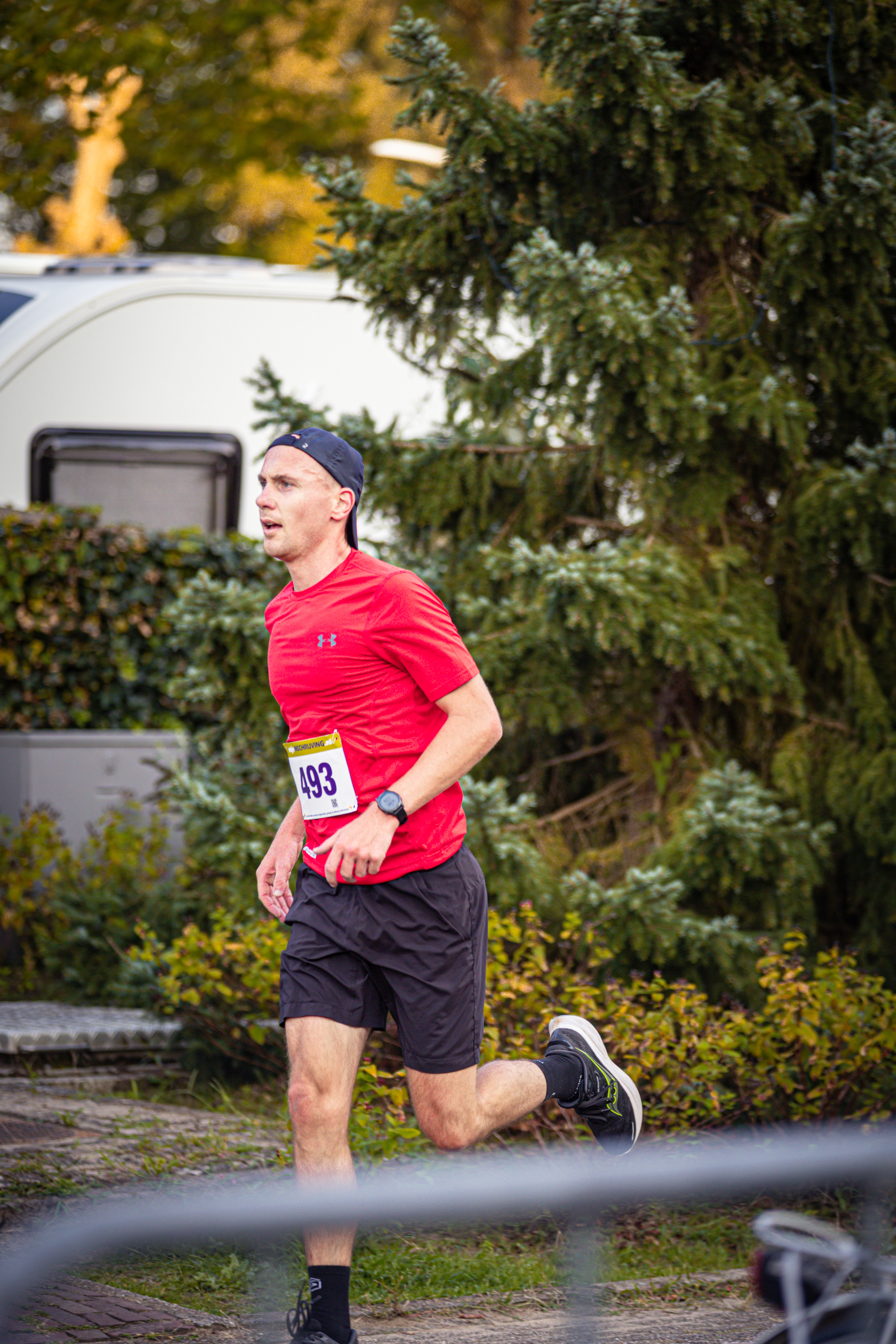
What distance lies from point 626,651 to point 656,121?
2.06 m

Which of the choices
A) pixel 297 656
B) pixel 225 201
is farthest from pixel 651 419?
pixel 225 201

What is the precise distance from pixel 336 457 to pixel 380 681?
0.60 meters

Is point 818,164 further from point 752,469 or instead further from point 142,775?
point 142,775

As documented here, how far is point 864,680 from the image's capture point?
6.13 m

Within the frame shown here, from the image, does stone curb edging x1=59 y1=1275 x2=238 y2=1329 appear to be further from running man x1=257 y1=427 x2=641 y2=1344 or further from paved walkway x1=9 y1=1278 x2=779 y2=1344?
running man x1=257 y1=427 x2=641 y2=1344

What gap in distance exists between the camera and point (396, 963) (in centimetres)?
341

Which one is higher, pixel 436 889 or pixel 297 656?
pixel 297 656

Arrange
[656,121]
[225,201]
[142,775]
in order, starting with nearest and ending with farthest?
[656,121]
[142,775]
[225,201]

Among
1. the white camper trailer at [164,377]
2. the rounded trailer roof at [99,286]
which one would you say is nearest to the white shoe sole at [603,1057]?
the white camper trailer at [164,377]

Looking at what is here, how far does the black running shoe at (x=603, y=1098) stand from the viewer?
3877mm

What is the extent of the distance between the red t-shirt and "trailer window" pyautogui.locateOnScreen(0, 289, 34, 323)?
6441mm

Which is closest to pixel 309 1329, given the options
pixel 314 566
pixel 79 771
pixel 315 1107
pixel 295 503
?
pixel 315 1107

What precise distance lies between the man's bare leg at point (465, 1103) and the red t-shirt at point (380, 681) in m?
0.50

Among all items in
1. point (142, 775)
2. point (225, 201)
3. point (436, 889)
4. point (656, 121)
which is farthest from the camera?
point (225, 201)
